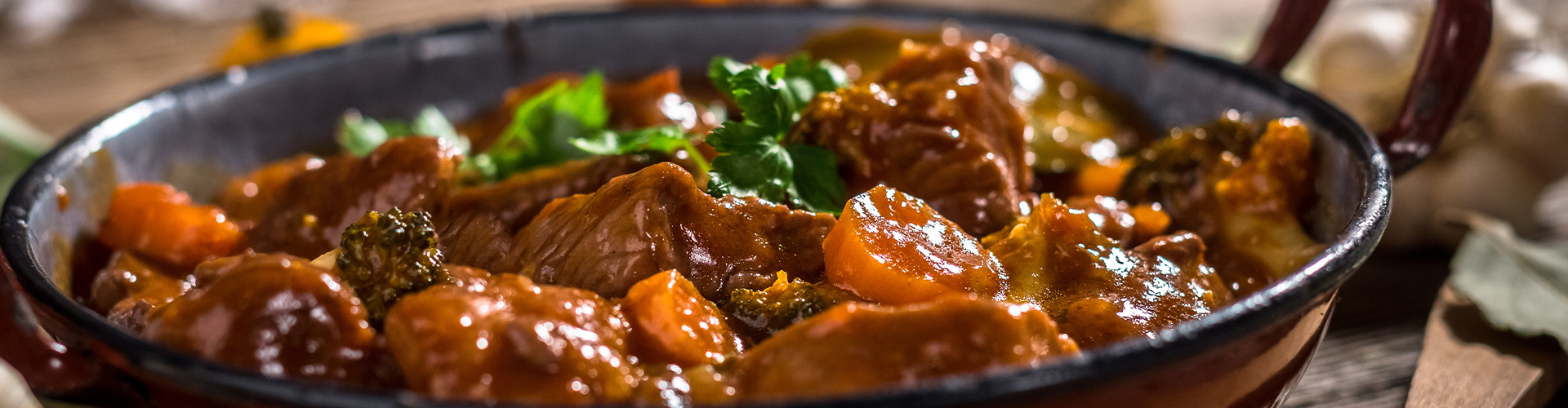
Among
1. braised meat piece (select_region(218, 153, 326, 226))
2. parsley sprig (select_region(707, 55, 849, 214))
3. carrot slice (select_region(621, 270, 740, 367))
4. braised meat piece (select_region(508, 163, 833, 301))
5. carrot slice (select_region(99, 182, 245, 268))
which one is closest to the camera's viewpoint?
carrot slice (select_region(621, 270, 740, 367))

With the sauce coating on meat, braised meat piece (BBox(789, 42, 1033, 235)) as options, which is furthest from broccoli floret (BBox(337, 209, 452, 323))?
braised meat piece (BBox(789, 42, 1033, 235))

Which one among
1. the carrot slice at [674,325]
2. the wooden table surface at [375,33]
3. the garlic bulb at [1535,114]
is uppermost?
A: the carrot slice at [674,325]

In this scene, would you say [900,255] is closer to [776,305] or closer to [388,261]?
[776,305]

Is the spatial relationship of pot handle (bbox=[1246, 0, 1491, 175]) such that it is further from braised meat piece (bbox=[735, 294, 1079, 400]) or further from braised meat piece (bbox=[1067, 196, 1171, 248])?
braised meat piece (bbox=[735, 294, 1079, 400])

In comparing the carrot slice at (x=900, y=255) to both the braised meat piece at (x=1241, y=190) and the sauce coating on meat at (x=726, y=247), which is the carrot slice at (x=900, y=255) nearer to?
the sauce coating on meat at (x=726, y=247)

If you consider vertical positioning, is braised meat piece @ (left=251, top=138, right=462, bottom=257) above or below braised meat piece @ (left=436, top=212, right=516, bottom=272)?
below

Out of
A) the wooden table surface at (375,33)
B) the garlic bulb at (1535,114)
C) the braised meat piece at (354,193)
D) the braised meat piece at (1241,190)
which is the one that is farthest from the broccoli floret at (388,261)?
the garlic bulb at (1535,114)

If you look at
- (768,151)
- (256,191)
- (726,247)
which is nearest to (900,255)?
→ (726,247)
